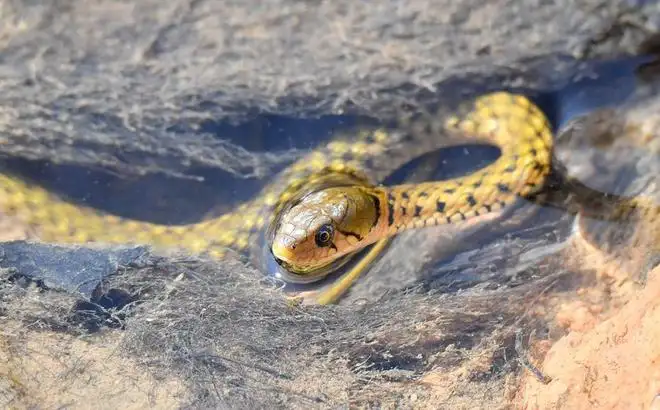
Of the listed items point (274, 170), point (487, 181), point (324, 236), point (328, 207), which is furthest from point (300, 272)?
point (487, 181)

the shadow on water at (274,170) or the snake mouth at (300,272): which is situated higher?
the shadow on water at (274,170)

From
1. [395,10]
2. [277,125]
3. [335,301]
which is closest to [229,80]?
[277,125]

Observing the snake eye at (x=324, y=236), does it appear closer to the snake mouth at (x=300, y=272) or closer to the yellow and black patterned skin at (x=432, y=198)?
the yellow and black patterned skin at (x=432, y=198)

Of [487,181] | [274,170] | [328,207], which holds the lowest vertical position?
[328,207]

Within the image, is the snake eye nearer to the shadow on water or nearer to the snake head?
the snake head

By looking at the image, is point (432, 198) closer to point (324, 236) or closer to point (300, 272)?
point (324, 236)

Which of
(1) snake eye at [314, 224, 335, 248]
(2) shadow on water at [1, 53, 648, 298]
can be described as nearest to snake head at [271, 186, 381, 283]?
(1) snake eye at [314, 224, 335, 248]

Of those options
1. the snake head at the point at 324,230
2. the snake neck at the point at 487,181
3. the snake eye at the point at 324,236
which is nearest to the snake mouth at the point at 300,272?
the snake head at the point at 324,230

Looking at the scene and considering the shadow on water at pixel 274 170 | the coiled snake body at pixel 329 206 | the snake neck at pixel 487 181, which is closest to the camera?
the shadow on water at pixel 274 170

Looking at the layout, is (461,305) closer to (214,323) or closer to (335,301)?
(335,301)
